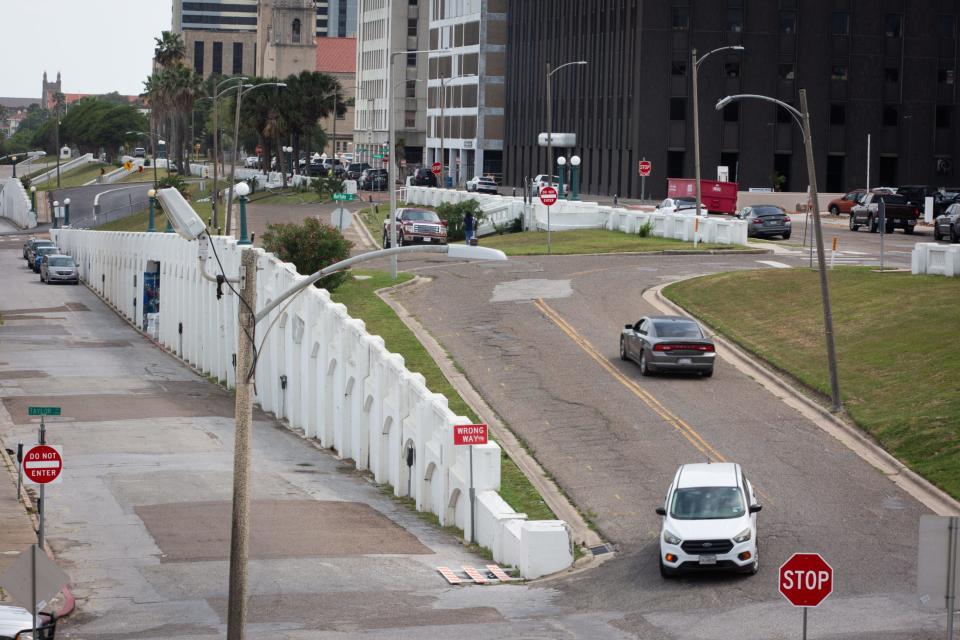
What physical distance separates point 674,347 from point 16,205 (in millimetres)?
138878

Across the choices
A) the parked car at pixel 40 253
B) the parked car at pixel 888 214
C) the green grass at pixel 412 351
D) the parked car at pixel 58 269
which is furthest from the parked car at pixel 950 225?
the parked car at pixel 40 253

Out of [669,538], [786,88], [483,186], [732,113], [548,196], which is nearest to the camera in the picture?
[669,538]

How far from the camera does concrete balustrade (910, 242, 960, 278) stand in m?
47.3

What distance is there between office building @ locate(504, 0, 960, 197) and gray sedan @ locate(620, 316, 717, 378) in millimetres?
64206

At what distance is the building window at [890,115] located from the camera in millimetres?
105188

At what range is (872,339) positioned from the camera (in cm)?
4153

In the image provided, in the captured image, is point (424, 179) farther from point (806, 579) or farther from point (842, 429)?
point (806, 579)

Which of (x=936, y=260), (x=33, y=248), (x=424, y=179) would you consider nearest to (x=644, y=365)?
(x=936, y=260)

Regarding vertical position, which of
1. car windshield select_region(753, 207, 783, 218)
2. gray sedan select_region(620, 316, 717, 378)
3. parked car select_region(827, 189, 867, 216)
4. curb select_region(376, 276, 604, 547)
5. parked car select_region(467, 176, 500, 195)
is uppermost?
parked car select_region(467, 176, 500, 195)

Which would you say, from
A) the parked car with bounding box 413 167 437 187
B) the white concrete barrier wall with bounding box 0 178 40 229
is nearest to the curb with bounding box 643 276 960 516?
the parked car with bounding box 413 167 437 187

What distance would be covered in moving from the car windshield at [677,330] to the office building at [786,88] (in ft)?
211

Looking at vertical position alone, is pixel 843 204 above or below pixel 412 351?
above

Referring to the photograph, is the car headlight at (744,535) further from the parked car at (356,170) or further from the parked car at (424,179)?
the parked car at (356,170)

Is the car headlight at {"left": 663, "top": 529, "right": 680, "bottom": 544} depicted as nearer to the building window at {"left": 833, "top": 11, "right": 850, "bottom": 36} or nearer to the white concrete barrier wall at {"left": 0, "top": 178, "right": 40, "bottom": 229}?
the building window at {"left": 833, "top": 11, "right": 850, "bottom": 36}
